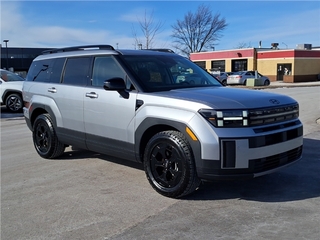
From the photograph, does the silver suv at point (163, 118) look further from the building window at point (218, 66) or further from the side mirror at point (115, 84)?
the building window at point (218, 66)

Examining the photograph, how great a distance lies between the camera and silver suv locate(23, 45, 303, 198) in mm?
4055

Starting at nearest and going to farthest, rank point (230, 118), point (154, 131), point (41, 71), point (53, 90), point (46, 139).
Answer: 1. point (230, 118)
2. point (154, 131)
3. point (53, 90)
4. point (46, 139)
5. point (41, 71)

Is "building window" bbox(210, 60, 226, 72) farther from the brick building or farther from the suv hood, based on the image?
the suv hood

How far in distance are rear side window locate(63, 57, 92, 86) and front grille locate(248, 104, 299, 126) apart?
9.33 ft

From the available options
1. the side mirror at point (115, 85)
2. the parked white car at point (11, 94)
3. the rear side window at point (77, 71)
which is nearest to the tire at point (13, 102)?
the parked white car at point (11, 94)

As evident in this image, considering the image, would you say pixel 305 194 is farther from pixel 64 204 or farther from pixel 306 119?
pixel 306 119

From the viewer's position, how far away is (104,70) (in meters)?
5.51

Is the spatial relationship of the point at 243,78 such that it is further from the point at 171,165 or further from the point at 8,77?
the point at 171,165

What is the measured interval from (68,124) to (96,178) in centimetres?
115

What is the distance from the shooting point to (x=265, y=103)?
4301 millimetres

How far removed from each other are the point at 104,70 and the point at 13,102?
10416 mm

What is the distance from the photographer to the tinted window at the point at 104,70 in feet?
17.3

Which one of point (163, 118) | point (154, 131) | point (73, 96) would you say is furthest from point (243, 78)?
point (163, 118)

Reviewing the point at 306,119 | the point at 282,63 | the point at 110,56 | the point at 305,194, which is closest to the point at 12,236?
the point at 110,56
